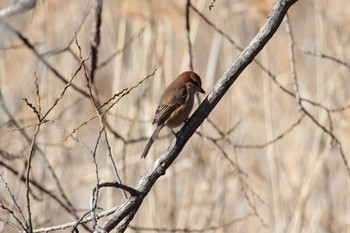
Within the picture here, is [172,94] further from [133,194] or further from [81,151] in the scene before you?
[81,151]

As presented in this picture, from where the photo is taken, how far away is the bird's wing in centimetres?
295

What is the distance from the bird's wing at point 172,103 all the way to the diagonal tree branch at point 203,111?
0.96 meters

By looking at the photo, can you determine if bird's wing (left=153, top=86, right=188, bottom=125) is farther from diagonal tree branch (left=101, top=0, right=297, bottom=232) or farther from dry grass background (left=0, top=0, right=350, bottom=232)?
diagonal tree branch (left=101, top=0, right=297, bottom=232)

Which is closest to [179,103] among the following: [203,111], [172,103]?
[172,103]

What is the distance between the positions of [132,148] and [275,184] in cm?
84

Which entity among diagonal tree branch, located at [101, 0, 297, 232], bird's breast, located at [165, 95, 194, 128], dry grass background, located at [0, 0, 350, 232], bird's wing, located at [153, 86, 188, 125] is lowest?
diagonal tree branch, located at [101, 0, 297, 232]

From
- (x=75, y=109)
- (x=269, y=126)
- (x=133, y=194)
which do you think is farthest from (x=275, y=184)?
(x=133, y=194)

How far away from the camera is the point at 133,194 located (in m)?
1.86

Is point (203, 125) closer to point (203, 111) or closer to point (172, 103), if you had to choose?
point (172, 103)

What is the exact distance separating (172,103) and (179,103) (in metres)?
0.03

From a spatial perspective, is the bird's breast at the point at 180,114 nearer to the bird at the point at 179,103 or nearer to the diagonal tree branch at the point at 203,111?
the bird at the point at 179,103

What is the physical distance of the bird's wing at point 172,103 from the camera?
295 centimetres

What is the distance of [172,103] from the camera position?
2.97 m

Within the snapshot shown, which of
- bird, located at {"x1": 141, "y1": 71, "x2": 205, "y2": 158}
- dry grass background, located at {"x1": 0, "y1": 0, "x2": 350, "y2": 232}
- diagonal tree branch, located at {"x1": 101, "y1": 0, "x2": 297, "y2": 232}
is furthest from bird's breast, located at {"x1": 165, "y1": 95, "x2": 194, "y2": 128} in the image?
diagonal tree branch, located at {"x1": 101, "y1": 0, "x2": 297, "y2": 232}
